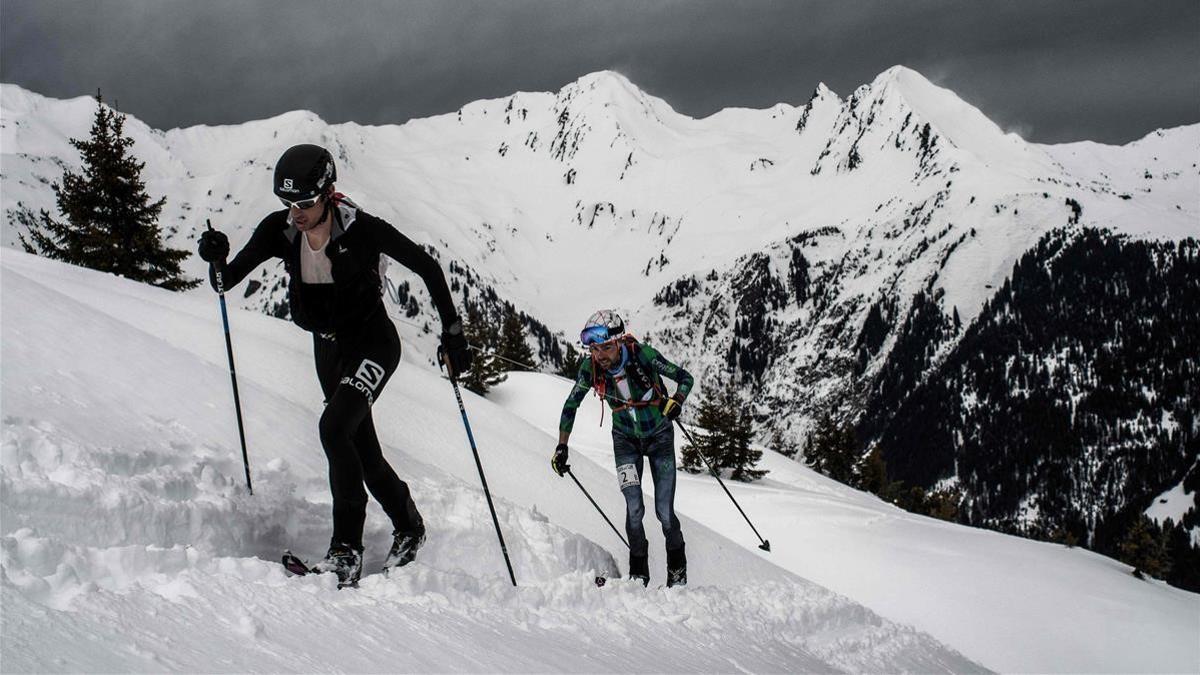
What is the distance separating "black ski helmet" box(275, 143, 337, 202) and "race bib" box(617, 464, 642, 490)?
16.7 feet

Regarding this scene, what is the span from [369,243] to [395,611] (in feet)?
7.98

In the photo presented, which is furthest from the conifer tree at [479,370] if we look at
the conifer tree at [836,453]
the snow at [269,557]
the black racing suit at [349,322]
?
the black racing suit at [349,322]

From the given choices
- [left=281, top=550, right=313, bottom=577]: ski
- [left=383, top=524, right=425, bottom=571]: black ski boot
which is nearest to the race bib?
[left=383, top=524, right=425, bottom=571]: black ski boot

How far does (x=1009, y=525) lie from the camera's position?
162 m

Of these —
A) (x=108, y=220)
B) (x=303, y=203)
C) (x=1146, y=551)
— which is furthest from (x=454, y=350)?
(x=1146, y=551)

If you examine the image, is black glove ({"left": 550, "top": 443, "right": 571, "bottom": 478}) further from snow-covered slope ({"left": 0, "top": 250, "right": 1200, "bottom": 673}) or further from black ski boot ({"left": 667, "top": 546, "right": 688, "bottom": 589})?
black ski boot ({"left": 667, "top": 546, "right": 688, "bottom": 589})

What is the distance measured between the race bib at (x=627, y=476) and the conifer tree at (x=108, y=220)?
2447 centimetres

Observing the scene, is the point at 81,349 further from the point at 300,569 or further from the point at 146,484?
the point at 300,569

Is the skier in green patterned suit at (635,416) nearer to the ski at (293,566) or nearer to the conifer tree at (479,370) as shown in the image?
the ski at (293,566)

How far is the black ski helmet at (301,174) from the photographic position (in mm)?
4945

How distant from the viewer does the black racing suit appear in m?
5.13

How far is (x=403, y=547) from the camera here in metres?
5.84

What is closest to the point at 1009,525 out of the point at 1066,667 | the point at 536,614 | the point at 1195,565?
the point at 1195,565

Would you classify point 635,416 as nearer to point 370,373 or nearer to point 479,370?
point 370,373
